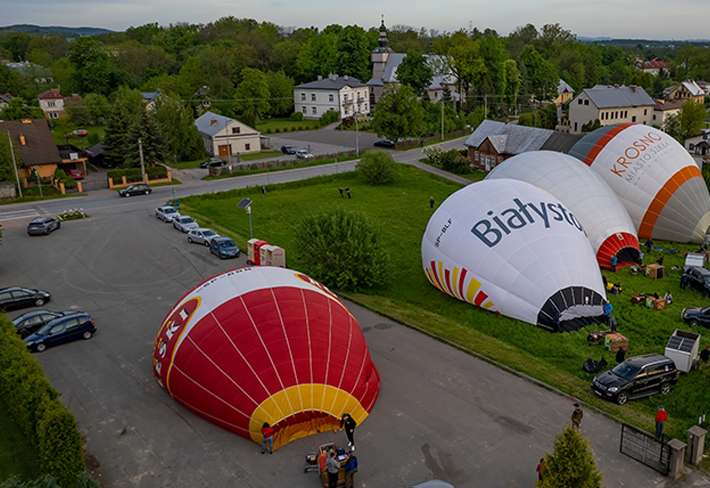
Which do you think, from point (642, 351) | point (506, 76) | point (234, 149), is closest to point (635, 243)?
point (642, 351)

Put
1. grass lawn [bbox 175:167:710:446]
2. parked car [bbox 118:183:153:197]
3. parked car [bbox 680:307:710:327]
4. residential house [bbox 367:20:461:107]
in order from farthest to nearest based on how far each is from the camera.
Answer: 1. residential house [bbox 367:20:461:107]
2. parked car [bbox 118:183:153:197]
3. parked car [bbox 680:307:710:327]
4. grass lawn [bbox 175:167:710:446]

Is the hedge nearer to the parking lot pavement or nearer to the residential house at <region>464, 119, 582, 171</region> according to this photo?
the parking lot pavement

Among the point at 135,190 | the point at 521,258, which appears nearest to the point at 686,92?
the point at 135,190

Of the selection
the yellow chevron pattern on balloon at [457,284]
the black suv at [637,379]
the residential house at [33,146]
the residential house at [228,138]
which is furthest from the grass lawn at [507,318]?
the residential house at [228,138]

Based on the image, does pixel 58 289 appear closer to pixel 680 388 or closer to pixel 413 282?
pixel 413 282

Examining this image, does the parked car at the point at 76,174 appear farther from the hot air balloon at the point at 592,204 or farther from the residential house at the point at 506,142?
the hot air balloon at the point at 592,204

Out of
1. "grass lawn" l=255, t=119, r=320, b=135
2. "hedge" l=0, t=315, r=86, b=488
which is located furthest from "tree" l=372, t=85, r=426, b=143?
"hedge" l=0, t=315, r=86, b=488
